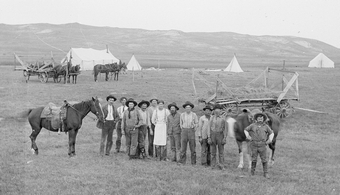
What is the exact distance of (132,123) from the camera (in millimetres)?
9281

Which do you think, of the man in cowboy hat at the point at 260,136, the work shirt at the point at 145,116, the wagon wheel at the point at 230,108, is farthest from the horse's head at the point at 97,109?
the wagon wheel at the point at 230,108

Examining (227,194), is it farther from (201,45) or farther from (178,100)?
(201,45)

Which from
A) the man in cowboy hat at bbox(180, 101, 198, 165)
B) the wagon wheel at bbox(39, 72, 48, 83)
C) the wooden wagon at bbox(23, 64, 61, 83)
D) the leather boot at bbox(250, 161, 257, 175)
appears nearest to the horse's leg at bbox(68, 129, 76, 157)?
the man in cowboy hat at bbox(180, 101, 198, 165)

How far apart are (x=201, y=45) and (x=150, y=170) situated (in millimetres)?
137557

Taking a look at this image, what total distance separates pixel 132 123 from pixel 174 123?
3.74ft

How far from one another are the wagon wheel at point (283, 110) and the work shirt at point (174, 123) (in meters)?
8.19

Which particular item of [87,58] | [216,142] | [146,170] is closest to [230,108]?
[216,142]

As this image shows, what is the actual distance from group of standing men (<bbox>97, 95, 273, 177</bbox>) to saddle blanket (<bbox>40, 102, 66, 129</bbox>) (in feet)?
3.35

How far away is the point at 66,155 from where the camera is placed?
9414mm

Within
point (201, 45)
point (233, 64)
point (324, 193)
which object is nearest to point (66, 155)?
point (324, 193)

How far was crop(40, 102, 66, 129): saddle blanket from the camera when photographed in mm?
9211

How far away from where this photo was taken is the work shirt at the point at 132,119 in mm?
9281

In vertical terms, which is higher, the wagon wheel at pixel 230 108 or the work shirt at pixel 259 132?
the work shirt at pixel 259 132

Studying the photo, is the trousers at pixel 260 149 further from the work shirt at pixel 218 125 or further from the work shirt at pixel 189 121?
the work shirt at pixel 189 121
